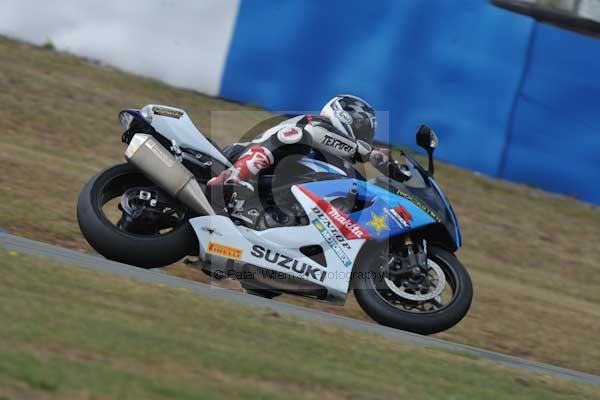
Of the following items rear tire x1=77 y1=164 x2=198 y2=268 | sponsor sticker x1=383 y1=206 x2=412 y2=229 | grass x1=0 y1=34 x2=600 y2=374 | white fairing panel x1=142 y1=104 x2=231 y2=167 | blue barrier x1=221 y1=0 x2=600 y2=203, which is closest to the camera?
rear tire x1=77 y1=164 x2=198 y2=268

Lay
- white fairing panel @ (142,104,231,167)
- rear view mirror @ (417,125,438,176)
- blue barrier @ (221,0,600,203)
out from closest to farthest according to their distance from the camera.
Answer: rear view mirror @ (417,125,438,176)
white fairing panel @ (142,104,231,167)
blue barrier @ (221,0,600,203)

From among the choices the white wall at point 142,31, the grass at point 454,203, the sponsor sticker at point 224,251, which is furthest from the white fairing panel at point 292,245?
the white wall at point 142,31

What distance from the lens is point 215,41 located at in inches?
496

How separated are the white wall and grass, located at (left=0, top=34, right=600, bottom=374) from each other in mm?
203

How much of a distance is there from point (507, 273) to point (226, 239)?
192 inches

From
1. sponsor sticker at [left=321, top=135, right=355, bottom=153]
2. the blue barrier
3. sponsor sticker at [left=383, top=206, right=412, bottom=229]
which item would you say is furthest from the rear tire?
the blue barrier

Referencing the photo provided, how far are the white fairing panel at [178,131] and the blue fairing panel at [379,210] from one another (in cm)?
71

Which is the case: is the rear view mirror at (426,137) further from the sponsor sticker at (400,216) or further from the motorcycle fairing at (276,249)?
the motorcycle fairing at (276,249)

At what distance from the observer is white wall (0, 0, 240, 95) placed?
493 inches

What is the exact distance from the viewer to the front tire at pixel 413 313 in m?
6.24

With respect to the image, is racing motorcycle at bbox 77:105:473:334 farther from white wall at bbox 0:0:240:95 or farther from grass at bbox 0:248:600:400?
white wall at bbox 0:0:240:95

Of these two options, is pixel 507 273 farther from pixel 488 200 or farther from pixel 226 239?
pixel 226 239

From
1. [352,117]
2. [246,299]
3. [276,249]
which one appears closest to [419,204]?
[352,117]

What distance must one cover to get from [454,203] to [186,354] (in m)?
8.08
